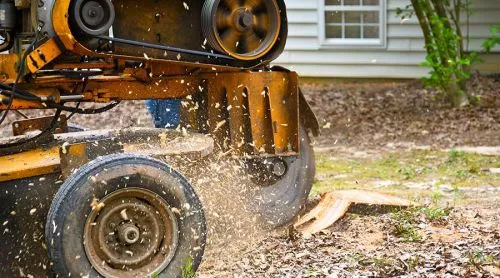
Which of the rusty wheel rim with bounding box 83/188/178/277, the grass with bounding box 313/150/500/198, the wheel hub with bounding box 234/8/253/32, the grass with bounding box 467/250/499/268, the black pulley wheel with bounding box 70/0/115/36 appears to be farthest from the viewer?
the grass with bounding box 313/150/500/198

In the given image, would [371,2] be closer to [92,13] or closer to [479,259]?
[479,259]

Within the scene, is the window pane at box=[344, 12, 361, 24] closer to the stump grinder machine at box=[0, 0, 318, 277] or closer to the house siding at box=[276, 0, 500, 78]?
the house siding at box=[276, 0, 500, 78]

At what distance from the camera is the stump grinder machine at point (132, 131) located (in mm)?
6141

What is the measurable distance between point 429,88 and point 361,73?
1439 mm

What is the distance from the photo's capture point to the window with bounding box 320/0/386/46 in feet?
58.9

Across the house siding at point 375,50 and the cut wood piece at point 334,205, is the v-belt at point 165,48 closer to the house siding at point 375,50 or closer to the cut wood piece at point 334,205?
the cut wood piece at point 334,205

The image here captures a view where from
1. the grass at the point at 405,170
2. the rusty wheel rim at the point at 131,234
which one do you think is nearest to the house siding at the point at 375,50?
the grass at the point at 405,170

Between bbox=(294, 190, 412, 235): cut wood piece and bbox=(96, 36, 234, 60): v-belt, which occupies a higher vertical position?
bbox=(96, 36, 234, 60): v-belt

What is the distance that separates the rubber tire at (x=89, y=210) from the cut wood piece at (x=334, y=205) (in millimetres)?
1404

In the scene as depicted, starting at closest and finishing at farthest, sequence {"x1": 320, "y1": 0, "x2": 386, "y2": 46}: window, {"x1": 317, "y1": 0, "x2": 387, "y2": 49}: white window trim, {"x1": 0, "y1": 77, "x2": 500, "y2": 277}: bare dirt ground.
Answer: {"x1": 0, "y1": 77, "x2": 500, "y2": 277}: bare dirt ground → {"x1": 317, "y1": 0, "x2": 387, "y2": 49}: white window trim → {"x1": 320, "y1": 0, "x2": 386, "y2": 46}: window

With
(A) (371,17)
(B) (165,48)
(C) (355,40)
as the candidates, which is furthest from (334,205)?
(A) (371,17)

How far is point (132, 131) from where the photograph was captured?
23.8 feet

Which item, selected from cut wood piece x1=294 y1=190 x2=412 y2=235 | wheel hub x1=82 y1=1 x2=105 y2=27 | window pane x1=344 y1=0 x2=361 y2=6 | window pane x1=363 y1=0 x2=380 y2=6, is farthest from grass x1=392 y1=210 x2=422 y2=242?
window pane x1=344 y1=0 x2=361 y2=6

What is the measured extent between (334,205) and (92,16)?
8.75 ft
